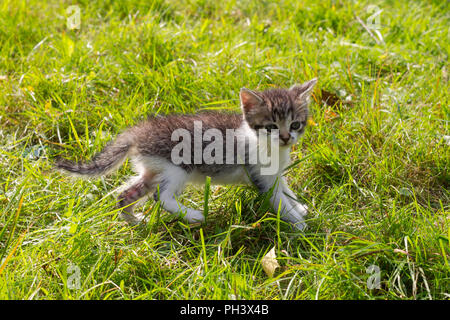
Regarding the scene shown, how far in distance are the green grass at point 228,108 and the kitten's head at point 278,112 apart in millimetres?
254

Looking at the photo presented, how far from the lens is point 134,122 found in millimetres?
4082

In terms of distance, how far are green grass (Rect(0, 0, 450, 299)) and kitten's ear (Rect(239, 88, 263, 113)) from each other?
51 cm

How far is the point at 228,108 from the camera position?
4.19 m

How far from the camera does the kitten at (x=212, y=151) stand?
3385 millimetres

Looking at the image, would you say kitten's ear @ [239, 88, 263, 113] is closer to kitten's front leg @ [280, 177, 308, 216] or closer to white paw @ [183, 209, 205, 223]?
kitten's front leg @ [280, 177, 308, 216]

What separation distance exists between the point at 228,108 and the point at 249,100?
2.58 feet

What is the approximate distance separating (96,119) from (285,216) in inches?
71.1
